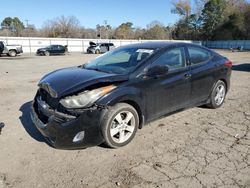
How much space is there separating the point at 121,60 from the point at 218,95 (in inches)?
99.1

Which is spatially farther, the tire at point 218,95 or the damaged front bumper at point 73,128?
the tire at point 218,95

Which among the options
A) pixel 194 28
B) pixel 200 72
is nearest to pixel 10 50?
pixel 200 72

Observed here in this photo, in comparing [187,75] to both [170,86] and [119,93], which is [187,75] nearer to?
[170,86]

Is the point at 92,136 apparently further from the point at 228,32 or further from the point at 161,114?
the point at 228,32

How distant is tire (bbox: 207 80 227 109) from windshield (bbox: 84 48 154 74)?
79.4 inches

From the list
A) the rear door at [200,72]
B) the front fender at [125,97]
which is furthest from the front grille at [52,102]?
the rear door at [200,72]

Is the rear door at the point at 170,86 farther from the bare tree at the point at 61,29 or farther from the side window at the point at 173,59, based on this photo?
the bare tree at the point at 61,29

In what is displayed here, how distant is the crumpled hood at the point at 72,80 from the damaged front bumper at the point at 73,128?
1.02 feet

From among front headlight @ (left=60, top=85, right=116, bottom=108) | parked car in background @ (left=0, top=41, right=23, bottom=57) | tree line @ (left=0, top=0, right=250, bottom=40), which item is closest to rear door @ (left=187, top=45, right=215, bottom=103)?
front headlight @ (left=60, top=85, right=116, bottom=108)

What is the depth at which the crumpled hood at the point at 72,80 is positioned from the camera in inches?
143

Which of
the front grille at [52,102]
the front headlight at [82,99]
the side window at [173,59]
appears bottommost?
the front grille at [52,102]

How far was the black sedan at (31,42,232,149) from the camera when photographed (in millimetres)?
3572

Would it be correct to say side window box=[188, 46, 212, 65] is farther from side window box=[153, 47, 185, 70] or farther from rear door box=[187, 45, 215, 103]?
side window box=[153, 47, 185, 70]

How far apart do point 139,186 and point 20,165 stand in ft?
5.39
